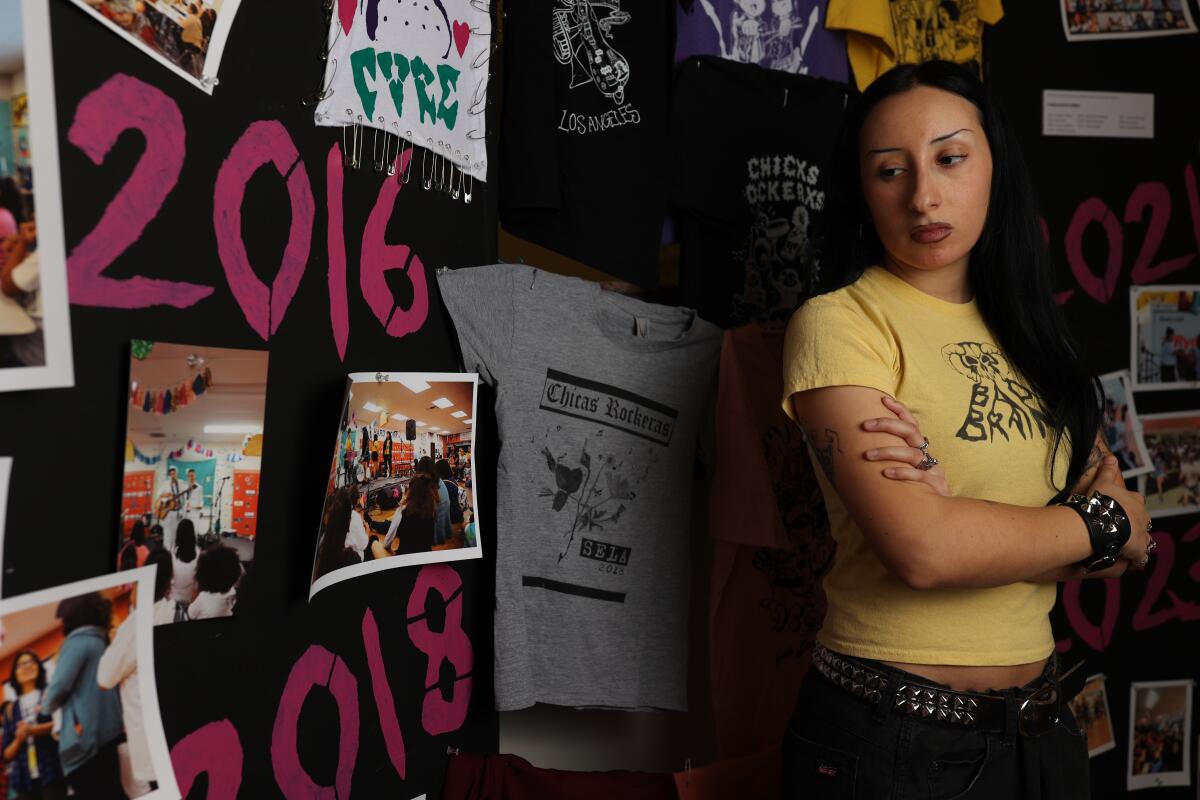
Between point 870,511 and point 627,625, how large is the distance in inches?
29.8

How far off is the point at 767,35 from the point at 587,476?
3.31 ft

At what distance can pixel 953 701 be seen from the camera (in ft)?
3.99

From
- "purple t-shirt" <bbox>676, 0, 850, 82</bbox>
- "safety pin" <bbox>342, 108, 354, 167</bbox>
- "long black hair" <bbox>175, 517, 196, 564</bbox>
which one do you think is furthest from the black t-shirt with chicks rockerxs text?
"long black hair" <bbox>175, 517, 196, 564</bbox>

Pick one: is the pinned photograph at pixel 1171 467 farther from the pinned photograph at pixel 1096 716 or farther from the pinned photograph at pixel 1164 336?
the pinned photograph at pixel 1096 716

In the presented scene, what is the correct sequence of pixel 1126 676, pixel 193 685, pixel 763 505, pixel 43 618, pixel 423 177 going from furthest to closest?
pixel 1126 676 < pixel 763 505 < pixel 423 177 < pixel 193 685 < pixel 43 618

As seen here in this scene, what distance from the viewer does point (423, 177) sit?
160 cm

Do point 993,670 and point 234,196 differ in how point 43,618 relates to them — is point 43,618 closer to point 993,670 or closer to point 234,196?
point 234,196

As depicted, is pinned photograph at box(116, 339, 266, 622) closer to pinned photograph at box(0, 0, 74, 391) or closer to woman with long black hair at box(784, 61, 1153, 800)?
Answer: pinned photograph at box(0, 0, 74, 391)

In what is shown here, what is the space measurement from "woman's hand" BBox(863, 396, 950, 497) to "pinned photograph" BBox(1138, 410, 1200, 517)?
1.42 meters

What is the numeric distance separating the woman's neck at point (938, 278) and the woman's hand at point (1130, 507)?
Answer: 305 mm

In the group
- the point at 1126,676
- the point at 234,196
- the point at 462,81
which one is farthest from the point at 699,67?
the point at 1126,676

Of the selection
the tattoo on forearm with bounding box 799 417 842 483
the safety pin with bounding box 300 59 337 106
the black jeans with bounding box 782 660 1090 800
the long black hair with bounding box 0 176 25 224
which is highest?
the safety pin with bounding box 300 59 337 106

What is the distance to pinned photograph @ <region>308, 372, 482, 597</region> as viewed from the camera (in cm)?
134

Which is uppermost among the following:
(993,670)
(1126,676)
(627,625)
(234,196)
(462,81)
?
(462,81)
